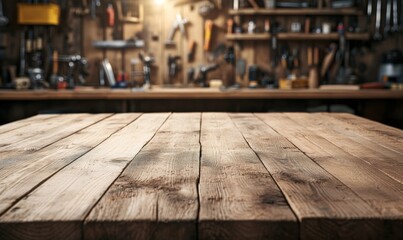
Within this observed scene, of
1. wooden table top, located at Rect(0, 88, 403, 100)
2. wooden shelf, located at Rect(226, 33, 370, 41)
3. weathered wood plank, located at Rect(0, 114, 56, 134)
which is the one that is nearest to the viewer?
weathered wood plank, located at Rect(0, 114, 56, 134)

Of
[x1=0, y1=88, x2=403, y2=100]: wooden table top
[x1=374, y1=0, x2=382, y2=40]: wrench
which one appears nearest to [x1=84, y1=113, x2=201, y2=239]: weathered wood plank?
[x1=0, y1=88, x2=403, y2=100]: wooden table top

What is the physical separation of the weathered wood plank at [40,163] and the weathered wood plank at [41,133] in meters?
0.05

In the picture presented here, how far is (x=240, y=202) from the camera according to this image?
88 centimetres

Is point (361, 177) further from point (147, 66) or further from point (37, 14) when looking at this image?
point (37, 14)

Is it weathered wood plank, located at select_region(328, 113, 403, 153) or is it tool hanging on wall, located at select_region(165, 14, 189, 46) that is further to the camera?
tool hanging on wall, located at select_region(165, 14, 189, 46)

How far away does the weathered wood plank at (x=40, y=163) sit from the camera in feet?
3.16

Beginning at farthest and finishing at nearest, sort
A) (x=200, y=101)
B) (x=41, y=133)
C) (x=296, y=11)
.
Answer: (x=296, y=11) < (x=200, y=101) < (x=41, y=133)

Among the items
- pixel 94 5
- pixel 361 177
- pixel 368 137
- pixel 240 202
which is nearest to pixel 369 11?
pixel 94 5

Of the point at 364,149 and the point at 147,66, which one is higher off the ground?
the point at 147,66

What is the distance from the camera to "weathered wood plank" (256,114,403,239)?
2.63 feet

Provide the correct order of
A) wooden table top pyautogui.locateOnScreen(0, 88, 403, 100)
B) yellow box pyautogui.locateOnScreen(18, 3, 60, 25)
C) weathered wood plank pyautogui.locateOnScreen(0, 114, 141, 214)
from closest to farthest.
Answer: weathered wood plank pyautogui.locateOnScreen(0, 114, 141, 214), wooden table top pyautogui.locateOnScreen(0, 88, 403, 100), yellow box pyautogui.locateOnScreen(18, 3, 60, 25)

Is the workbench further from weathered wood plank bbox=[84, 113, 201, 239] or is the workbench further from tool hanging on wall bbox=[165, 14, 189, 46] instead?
weathered wood plank bbox=[84, 113, 201, 239]

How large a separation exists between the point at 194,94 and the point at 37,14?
179 cm

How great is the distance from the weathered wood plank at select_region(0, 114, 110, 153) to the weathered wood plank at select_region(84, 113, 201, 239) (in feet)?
1.33
